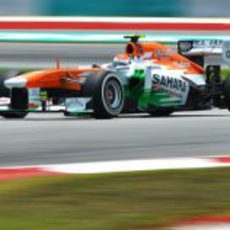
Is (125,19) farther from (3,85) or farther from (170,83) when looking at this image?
(3,85)

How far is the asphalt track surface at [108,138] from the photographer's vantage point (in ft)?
29.8

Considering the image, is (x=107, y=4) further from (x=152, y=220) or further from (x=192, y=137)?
(x=152, y=220)

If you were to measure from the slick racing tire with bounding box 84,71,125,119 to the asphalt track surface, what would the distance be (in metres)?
0.18

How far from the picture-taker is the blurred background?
26391mm

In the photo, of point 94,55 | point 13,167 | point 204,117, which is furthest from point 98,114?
point 94,55

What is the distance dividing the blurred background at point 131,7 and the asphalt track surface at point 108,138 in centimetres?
1251

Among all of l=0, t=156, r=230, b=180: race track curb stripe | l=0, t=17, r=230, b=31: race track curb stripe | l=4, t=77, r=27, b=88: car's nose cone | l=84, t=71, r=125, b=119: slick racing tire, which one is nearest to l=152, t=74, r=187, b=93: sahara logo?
l=84, t=71, r=125, b=119: slick racing tire

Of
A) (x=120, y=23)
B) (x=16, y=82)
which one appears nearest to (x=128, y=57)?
(x=16, y=82)

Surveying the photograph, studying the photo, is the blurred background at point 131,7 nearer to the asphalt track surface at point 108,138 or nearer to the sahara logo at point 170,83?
the sahara logo at point 170,83

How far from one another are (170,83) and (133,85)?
25.8 inches

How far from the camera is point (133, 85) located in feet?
46.5

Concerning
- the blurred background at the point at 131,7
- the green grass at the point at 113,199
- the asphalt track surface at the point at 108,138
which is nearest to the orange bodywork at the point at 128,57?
the asphalt track surface at the point at 108,138

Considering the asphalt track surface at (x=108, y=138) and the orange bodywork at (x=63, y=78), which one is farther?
the orange bodywork at (x=63, y=78)

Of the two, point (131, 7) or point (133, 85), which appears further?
point (131, 7)
